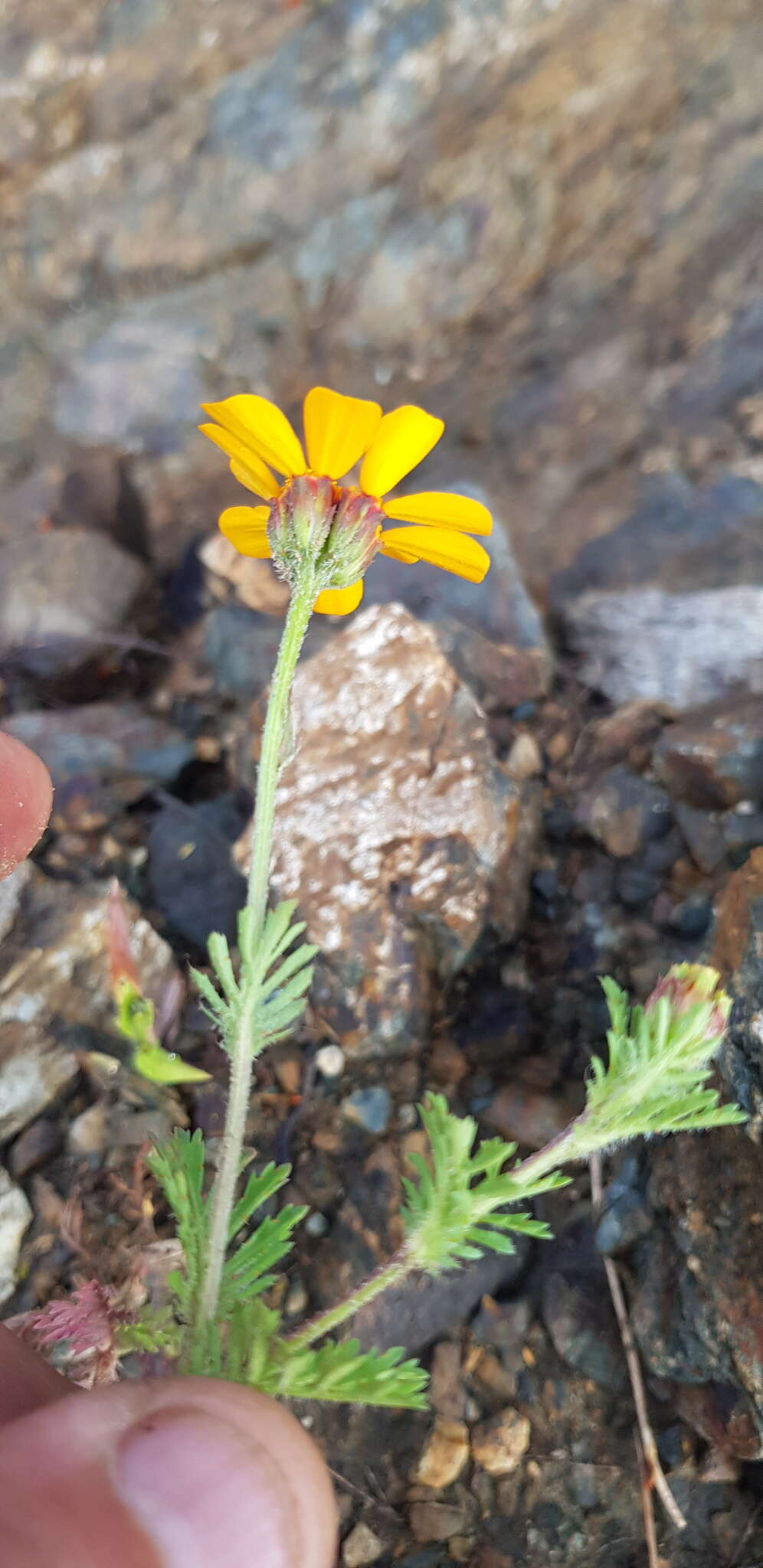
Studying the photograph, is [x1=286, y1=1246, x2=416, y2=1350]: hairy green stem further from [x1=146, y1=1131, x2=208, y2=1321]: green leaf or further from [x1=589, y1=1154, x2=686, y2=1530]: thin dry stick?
[x1=589, y1=1154, x2=686, y2=1530]: thin dry stick

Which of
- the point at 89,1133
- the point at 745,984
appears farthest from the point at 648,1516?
the point at 89,1133

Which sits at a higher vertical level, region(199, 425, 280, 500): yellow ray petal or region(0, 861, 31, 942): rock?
region(199, 425, 280, 500): yellow ray petal

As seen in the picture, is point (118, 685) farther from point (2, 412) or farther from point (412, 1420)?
point (412, 1420)

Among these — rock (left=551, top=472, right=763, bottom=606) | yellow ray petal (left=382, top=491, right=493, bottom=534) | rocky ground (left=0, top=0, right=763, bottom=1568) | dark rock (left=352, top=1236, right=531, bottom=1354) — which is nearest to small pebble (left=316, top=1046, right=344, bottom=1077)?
rocky ground (left=0, top=0, right=763, bottom=1568)

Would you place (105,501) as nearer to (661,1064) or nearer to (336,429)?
(336,429)

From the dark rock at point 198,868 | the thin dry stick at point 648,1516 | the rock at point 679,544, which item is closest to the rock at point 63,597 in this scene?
the dark rock at point 198,868

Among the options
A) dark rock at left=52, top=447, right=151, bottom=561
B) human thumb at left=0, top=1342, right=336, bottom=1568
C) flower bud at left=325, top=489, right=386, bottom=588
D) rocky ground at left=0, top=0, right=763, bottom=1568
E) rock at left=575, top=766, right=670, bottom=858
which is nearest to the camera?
human thumb at left=0, top=1342, right=336, bottom=1568

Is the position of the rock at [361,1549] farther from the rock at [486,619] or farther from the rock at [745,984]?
the rock at [486,619]
